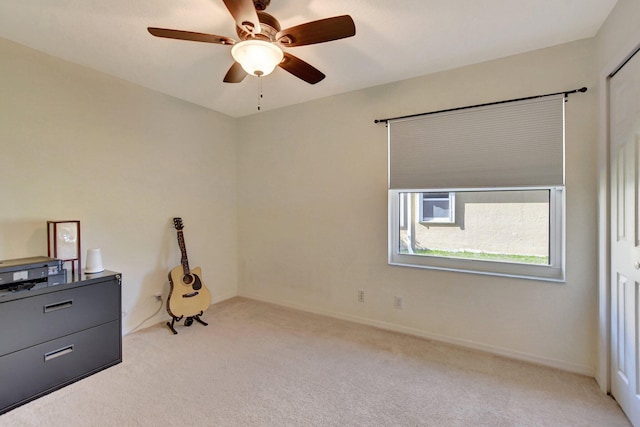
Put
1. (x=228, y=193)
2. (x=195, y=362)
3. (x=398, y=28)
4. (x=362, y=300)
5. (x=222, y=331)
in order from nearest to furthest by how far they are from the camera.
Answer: (x=398, y=28) → (x=195, y=362) → (x=222, y=331) → (x=362, y=300) → (x=228, y=193)

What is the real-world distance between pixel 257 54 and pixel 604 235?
2.51 meters

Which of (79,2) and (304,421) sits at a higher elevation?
(79,2)

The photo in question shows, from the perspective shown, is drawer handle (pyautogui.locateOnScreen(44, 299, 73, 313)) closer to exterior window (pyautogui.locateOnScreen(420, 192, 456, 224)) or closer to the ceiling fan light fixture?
the ceiling fan light fixture

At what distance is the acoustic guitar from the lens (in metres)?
2.91

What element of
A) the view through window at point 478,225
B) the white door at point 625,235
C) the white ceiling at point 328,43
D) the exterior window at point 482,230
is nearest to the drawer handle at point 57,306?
the white ceiling at point 328,43

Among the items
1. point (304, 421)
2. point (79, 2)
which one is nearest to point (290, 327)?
point (304, 421)

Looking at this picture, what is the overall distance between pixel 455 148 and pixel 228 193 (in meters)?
2.80

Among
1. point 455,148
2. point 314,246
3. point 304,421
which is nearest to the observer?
point 304,421

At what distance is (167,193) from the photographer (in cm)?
321

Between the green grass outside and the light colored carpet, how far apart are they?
80 cm

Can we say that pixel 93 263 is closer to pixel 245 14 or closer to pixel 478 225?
pixel 245 14

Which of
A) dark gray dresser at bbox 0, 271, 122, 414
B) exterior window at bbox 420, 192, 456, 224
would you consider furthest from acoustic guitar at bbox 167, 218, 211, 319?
exterior window at bbox 420, 192, 456, 224

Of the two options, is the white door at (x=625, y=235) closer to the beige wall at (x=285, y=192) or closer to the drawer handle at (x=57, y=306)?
the beige wall at (x=285, y=192)

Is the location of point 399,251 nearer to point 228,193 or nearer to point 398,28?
point 398,28
